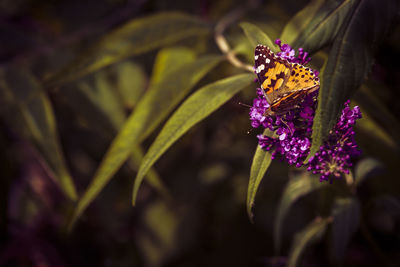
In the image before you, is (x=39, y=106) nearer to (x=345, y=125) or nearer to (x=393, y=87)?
(x=345, y=125)

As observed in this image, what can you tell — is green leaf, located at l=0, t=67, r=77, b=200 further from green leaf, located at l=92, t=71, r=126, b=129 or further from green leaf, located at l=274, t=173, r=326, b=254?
green leaf, located at l=274, t=173, r=326, b=254

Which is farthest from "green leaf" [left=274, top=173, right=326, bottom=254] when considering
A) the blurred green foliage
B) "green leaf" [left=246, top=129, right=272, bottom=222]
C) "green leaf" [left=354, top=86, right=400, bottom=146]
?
"green leaf" [left=246, top=129, right=272, bottom=222]

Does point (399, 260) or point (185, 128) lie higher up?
point (185, 128)

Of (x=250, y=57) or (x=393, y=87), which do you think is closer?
(x=250, y=57)

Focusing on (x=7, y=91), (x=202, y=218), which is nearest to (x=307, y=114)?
(x=7, y=91)

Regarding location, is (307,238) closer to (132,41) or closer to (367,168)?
(367,168)

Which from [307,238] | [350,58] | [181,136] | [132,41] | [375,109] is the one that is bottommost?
[307,238]

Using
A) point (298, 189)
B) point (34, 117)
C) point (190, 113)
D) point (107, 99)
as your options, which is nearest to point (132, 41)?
point (107, 99)
